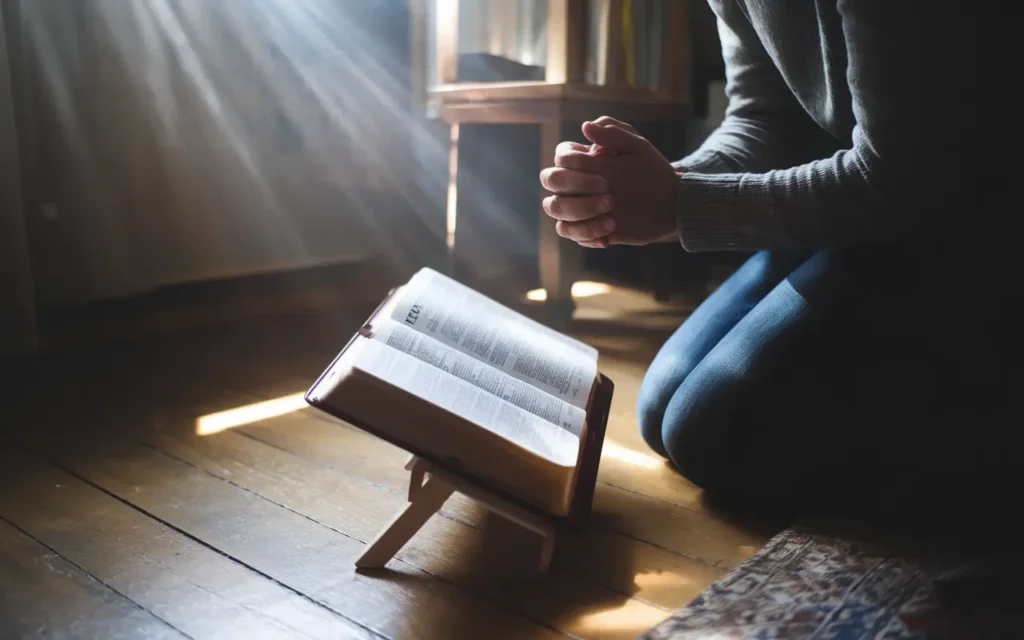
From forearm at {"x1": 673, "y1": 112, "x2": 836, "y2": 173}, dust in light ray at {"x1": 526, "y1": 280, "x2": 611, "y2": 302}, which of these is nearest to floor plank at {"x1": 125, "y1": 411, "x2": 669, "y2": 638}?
forearm at {"x1": 673, "y1": 112, "x2": 836, "y2": 173}

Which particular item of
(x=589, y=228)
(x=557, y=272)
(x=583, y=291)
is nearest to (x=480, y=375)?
(x=589, y=228)

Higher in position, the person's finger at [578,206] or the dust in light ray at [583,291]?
the person's finger at [578,206]

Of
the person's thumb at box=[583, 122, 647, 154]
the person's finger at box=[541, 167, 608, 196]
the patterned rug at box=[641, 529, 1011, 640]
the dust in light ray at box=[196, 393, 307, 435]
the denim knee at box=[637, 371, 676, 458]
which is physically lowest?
the dust in light ray at box=[196, 393, 307, 435]

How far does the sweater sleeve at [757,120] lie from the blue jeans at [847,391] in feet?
0.65

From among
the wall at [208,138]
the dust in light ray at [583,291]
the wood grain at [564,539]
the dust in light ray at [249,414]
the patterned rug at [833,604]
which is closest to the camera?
the patterned rug at [833,604]

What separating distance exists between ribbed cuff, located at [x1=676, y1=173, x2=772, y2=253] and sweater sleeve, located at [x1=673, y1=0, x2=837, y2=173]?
243 mm

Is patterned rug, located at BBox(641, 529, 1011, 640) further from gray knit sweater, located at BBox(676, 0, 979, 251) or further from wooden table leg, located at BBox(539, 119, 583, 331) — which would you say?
wooden table leg, located at BBox(539, 119, 583, 331)

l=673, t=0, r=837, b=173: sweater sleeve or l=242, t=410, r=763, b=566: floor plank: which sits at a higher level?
l=673, t=0, r=837, b=173: sweater sleeve

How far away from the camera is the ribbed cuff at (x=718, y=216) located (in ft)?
2.32

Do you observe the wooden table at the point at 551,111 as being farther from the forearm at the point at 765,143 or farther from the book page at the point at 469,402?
the book page at the point at 469,402

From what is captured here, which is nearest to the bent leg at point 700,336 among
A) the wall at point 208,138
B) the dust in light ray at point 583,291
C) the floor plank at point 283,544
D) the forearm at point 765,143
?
the forearm at point 765,143

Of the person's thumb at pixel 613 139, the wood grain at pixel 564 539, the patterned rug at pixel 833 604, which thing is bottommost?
the wood grain at pixel 564 539

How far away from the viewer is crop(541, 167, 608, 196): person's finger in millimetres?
718

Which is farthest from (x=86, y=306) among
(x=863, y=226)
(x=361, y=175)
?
(x=863, y=226)
